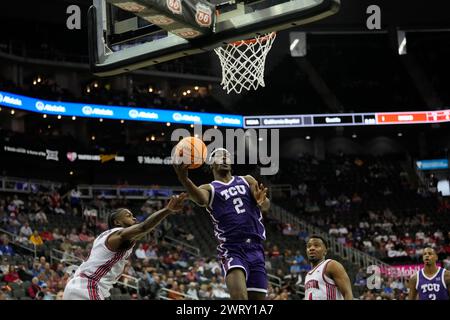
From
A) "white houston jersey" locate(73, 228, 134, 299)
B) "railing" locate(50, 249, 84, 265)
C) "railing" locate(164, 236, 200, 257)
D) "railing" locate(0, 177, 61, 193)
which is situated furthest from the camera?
"railing" locate(0, 177, 61, 193)

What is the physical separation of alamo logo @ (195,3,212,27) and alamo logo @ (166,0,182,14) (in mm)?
256

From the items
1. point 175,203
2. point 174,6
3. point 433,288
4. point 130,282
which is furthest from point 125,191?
point 175,203

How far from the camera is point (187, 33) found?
8133mm

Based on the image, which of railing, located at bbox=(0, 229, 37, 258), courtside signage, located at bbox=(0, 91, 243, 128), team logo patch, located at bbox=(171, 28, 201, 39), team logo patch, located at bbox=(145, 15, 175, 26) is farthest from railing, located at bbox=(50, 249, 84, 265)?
team logo patch, located at bbox=(145, 15, 175, 26)

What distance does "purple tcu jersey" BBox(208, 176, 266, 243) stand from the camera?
7668mm

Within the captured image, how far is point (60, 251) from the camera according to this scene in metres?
20.6

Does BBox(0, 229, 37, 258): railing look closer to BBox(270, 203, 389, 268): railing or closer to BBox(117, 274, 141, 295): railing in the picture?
BBox(117, 274, 141, 295): railing

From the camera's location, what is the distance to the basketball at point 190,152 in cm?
701

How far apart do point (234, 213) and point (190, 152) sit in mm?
1010

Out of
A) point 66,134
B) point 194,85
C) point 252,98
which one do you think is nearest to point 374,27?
point 252,98

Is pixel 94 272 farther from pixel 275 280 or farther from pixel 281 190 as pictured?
pixel 281 190

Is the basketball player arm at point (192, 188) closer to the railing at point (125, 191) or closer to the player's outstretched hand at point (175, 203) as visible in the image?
the player's outstretched hand at point (175, 203)

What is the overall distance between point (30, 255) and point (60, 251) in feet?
2.83
